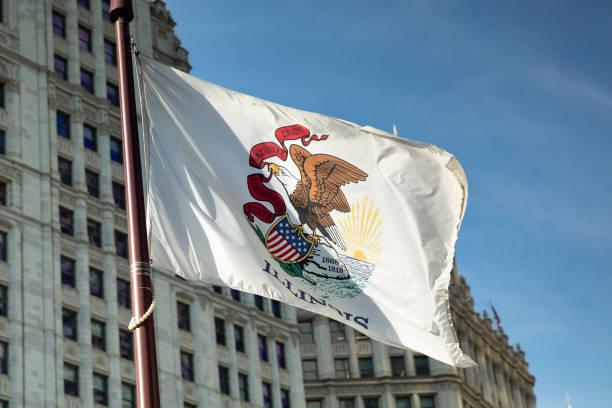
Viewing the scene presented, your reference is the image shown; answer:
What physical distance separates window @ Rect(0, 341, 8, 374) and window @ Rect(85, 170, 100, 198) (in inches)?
482

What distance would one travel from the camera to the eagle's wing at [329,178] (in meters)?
17.4

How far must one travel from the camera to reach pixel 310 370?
9400 cm

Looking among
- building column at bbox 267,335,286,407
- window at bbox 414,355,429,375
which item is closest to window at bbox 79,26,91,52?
building column at bbox 267,335,286,407

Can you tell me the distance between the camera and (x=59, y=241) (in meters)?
57.7

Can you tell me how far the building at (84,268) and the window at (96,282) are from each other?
73mm

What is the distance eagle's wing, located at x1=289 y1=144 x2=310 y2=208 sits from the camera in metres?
17.2

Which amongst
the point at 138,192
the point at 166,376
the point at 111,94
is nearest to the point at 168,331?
the point at 166,376

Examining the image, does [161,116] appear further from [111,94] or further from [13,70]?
[111,94]

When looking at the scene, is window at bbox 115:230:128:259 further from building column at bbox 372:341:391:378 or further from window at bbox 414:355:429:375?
window at bbox 414:355:429:375

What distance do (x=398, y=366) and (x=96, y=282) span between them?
42127 millimetres

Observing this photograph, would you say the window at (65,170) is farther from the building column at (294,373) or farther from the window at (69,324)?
the building column at (294,373)

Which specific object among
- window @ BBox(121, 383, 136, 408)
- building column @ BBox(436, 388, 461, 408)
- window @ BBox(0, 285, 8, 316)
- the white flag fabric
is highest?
building column @ BBox(436, 388, 461, 408)

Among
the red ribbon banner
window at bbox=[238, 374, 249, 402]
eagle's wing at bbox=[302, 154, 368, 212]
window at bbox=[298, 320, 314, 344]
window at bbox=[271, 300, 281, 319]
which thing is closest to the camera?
the red ribbon banner

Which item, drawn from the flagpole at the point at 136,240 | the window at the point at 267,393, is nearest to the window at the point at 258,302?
the window at the point at 267,393
